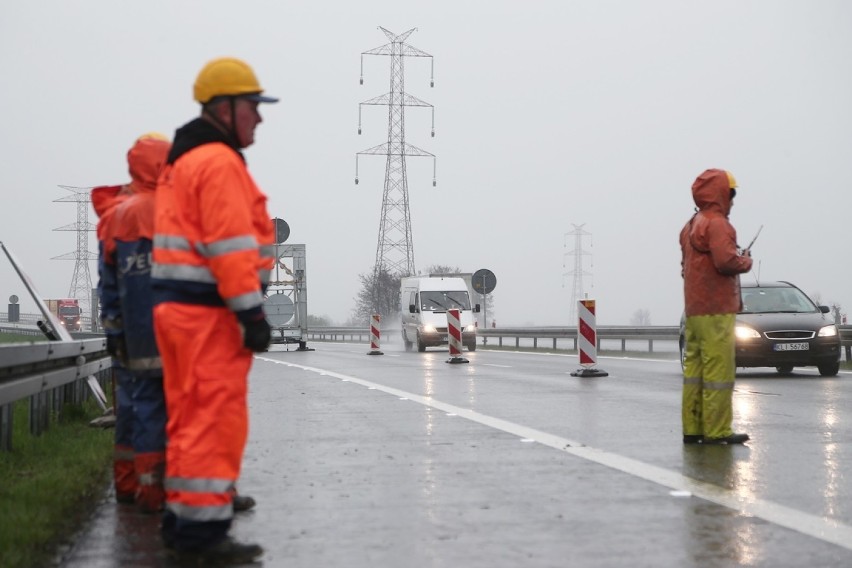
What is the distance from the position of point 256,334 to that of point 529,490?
2.82 metres

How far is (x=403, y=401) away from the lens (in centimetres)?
1544

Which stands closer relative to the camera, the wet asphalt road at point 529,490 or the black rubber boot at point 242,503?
the wet asphalt road at point 529,490

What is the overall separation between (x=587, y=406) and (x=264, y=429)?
12.6 ft

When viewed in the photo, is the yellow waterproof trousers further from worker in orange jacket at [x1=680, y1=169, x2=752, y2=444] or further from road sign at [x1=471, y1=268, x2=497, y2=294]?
road sign at [x1=471, y1=268, x2=497, y2=294]

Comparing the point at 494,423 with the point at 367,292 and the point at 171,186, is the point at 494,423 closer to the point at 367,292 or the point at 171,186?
the point at 171,186

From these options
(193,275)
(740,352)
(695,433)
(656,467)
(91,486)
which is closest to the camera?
(193,275)

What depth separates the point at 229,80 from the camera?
5.87 meters

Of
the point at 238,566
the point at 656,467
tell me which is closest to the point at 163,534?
the point at 238,566

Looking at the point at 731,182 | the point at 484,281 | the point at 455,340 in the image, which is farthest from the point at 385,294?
the point at 731,182

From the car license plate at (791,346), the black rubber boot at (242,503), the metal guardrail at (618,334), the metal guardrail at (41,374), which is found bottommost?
the black rubber boot at (242,503)

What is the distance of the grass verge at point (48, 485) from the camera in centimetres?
620

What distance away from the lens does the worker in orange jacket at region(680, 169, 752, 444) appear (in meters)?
10.1

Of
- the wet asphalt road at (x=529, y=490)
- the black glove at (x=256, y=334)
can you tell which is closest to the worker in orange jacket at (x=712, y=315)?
the wet asphalt road at (x=529, y=490)

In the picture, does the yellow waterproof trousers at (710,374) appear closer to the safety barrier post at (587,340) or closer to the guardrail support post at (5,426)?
the guardrail support post at (5,426)
